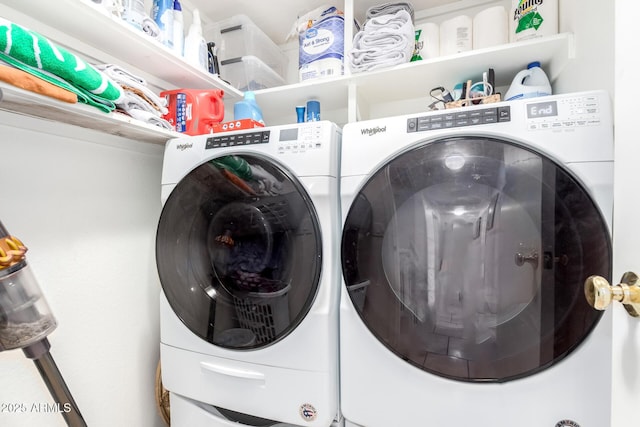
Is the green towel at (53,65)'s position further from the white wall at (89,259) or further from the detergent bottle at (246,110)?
the detergent bottle at (246,110)

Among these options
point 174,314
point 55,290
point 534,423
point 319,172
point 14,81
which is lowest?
point 534,423

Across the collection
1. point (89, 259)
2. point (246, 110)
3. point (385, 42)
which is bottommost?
point (89, 259)

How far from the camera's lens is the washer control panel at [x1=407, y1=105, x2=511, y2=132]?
705mm

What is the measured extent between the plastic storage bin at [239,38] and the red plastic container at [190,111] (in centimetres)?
45

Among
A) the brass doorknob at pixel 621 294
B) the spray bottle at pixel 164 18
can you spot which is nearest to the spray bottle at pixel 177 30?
the spray bottle at pixel 164 18

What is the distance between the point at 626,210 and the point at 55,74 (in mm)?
1215

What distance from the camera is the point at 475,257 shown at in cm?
70

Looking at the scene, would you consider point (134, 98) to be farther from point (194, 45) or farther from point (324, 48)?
point (324, 48)

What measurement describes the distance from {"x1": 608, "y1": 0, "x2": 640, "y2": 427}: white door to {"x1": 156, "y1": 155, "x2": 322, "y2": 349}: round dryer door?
0.61m

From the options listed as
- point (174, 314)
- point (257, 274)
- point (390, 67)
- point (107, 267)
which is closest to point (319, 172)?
point (257, 274)

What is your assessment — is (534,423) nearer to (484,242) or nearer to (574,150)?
(484,242)

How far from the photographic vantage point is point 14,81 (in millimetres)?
598

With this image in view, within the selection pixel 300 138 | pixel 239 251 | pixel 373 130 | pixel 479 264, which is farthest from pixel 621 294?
pixel 239 251

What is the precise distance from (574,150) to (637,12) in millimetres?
287
